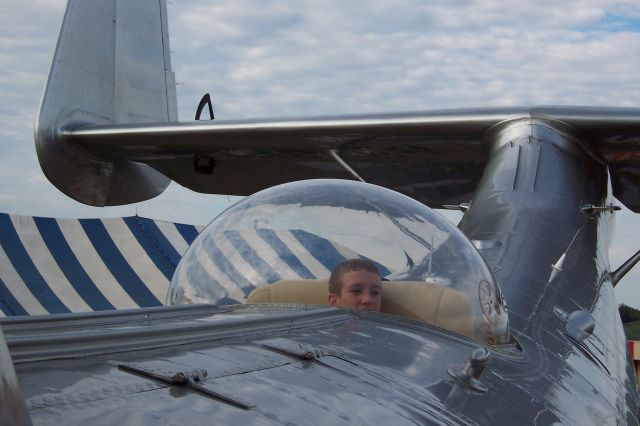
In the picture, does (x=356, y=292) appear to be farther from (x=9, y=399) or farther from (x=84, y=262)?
(x=84, y=262)

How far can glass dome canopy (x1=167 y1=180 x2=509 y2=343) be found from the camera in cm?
271

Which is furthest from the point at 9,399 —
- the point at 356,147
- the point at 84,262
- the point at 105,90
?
the point at 84,262

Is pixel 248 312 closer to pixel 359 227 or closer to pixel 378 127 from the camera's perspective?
pixel 359 227

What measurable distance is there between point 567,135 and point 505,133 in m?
0.42

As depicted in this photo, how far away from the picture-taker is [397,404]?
6.06ft

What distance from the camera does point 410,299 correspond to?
279 cm

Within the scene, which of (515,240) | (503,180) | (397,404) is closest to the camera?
(397,404)

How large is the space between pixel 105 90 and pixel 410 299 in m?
6.95

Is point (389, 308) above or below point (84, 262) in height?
above

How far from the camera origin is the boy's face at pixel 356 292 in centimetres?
265

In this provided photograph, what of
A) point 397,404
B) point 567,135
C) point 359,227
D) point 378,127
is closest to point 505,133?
point 567,135

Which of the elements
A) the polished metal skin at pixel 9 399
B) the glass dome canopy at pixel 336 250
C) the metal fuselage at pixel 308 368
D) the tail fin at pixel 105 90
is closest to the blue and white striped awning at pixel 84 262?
the tail fin at pixel 105 90

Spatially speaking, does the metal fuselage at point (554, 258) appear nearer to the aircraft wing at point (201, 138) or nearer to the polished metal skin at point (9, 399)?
the aircraft wing at point (201, 138)

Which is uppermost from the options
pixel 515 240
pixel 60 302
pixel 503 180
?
pixel 503 180
